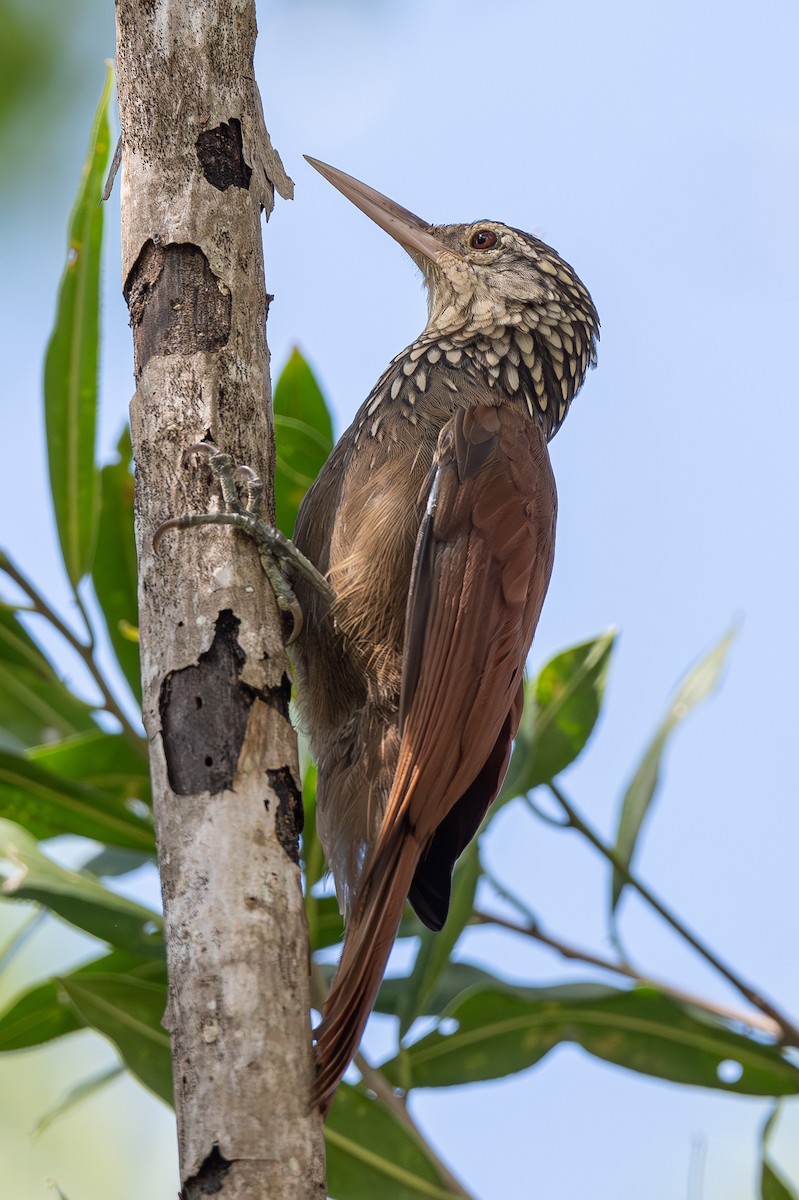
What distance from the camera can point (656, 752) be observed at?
3354mm

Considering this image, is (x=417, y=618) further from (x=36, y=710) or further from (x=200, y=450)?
(x=36, y=710)

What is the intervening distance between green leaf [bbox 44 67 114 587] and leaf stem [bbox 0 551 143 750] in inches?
6.1

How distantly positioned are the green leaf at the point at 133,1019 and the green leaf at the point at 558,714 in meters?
0.88

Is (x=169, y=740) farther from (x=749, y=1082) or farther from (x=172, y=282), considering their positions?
(x=749, y=1082)

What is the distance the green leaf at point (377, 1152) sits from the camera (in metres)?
2.89

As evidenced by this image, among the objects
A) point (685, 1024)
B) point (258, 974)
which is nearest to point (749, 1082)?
point (685, 1024)

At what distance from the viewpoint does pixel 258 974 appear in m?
1.73

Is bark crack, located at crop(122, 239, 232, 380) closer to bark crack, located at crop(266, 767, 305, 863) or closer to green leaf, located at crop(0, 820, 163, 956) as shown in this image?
bark crack, located at crop(266, 767, 305, 863)

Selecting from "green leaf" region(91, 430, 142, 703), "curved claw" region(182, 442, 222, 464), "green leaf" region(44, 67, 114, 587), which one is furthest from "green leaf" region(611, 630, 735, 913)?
"curved claw" region(182, 442, 222, 464)

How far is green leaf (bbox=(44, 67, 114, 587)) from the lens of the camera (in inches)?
122

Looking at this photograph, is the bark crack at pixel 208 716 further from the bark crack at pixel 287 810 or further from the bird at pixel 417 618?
the bird at pixel 417 618

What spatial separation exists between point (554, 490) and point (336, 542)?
1.73ft

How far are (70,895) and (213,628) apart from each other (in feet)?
3.54

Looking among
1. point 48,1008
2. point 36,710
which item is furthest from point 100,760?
point 48,1008
